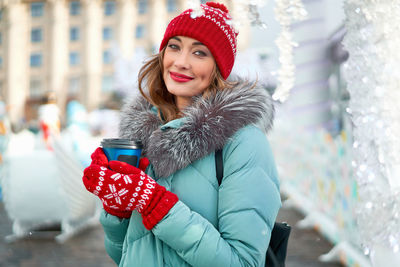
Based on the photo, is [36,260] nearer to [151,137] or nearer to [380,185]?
[151,137]

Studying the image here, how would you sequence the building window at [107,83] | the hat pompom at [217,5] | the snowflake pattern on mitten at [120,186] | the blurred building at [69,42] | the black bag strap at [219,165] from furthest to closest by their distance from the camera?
the building window at [107,83] → the blurred building at [69,42] → the hat pompom at [217,5] → the black bag strap at [219,165] → the snowflake pattern on mitten at [120,186]

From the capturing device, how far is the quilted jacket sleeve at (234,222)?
123 cm

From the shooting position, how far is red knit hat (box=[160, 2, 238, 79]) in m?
1.48

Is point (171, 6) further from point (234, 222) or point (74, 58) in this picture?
point (234, 222)

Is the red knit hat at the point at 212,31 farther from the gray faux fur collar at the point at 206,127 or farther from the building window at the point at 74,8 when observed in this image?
the building window at the point at 74,8

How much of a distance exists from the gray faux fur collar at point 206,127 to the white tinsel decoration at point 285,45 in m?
0.07

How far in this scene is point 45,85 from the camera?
41906mm

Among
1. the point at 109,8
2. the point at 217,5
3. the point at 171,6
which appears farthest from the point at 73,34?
the point at 217,5

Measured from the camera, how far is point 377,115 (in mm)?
1561

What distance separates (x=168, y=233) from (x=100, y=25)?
1738 inches

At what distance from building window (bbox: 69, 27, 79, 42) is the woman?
1740 inches

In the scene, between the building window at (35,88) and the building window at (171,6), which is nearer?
the building window at (35,88)

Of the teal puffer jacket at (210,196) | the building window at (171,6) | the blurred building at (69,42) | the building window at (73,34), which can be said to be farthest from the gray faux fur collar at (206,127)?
the building window at (73,34)

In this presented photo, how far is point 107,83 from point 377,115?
4225cm
